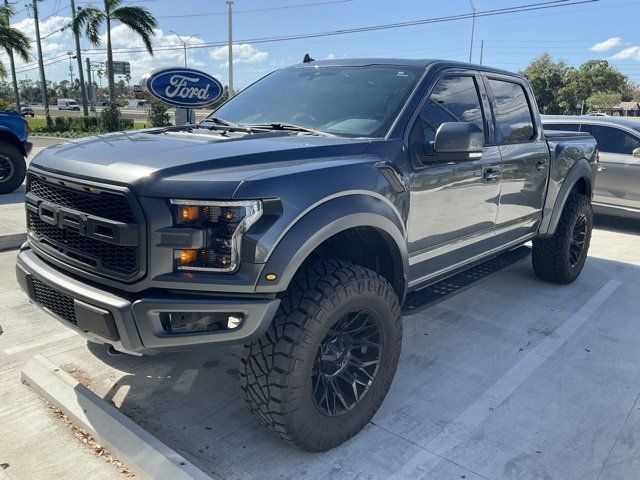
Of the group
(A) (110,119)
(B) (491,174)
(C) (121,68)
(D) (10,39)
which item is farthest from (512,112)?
(C) (121,68)

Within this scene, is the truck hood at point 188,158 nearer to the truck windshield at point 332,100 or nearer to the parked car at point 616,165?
the truck windshield at point 332,100

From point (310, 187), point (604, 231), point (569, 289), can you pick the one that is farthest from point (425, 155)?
point (604, 231)

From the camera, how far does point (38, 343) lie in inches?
148

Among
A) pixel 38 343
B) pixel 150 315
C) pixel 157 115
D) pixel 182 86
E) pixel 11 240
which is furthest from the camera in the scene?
pixel 157 115

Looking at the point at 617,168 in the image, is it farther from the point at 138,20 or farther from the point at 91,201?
the point at 138,20

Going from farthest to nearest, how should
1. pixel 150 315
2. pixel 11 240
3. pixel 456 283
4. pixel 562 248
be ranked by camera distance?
pixel 11 240 < pixel 562 248 < pixel 456 283 < pixel 150 315

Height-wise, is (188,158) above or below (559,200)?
above

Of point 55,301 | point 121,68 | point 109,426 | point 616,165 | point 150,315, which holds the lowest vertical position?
point 109,426

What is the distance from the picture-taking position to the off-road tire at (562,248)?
5172 millimetres

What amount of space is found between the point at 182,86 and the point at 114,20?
2057 cm

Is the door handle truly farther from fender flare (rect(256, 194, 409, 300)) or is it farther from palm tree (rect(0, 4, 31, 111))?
palm tree (rect(0, 4, 31, 111))

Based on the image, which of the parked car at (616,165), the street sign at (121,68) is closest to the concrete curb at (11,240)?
the parked car at (616,165)

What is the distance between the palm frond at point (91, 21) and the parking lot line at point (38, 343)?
24055mm

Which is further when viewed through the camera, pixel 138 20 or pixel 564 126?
pixel 138 20
